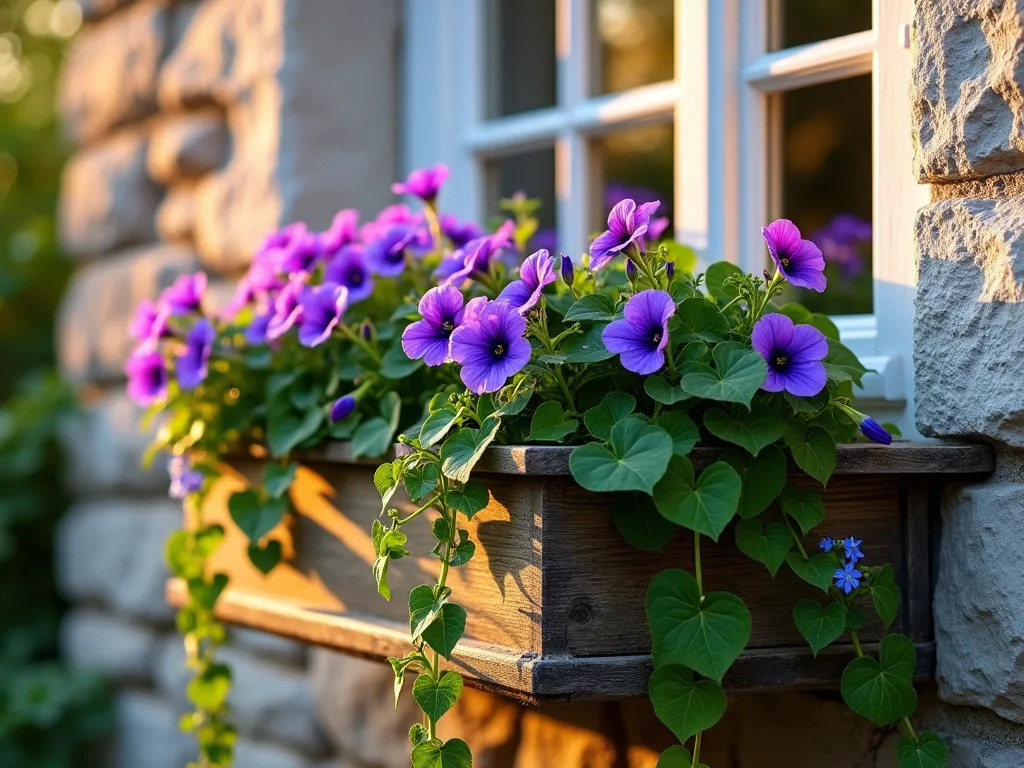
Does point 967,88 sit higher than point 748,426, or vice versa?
point 967,88

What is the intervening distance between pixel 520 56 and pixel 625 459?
1.50 meters

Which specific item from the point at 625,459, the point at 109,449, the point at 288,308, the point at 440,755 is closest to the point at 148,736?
the point at 109,449

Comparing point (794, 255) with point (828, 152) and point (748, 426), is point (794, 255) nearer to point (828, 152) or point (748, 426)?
point (748, 426)

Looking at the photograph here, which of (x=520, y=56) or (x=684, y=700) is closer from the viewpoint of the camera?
(x=684, y=700)

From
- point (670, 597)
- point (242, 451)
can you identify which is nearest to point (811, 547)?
point (670, 597)

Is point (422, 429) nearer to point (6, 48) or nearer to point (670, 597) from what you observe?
point (670, 597)

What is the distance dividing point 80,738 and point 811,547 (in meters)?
1.98

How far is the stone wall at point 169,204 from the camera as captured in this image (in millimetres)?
2166

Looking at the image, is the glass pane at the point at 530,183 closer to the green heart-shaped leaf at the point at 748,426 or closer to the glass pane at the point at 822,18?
the glass pane at the point at 822,18

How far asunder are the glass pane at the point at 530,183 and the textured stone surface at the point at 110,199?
0.81 m

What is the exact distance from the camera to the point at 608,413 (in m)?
1.14

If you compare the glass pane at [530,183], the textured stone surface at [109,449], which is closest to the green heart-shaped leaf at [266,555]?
the glass pane at [530,183]

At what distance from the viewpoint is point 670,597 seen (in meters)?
1.10

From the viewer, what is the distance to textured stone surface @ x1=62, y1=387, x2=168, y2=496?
2510 millimetres
